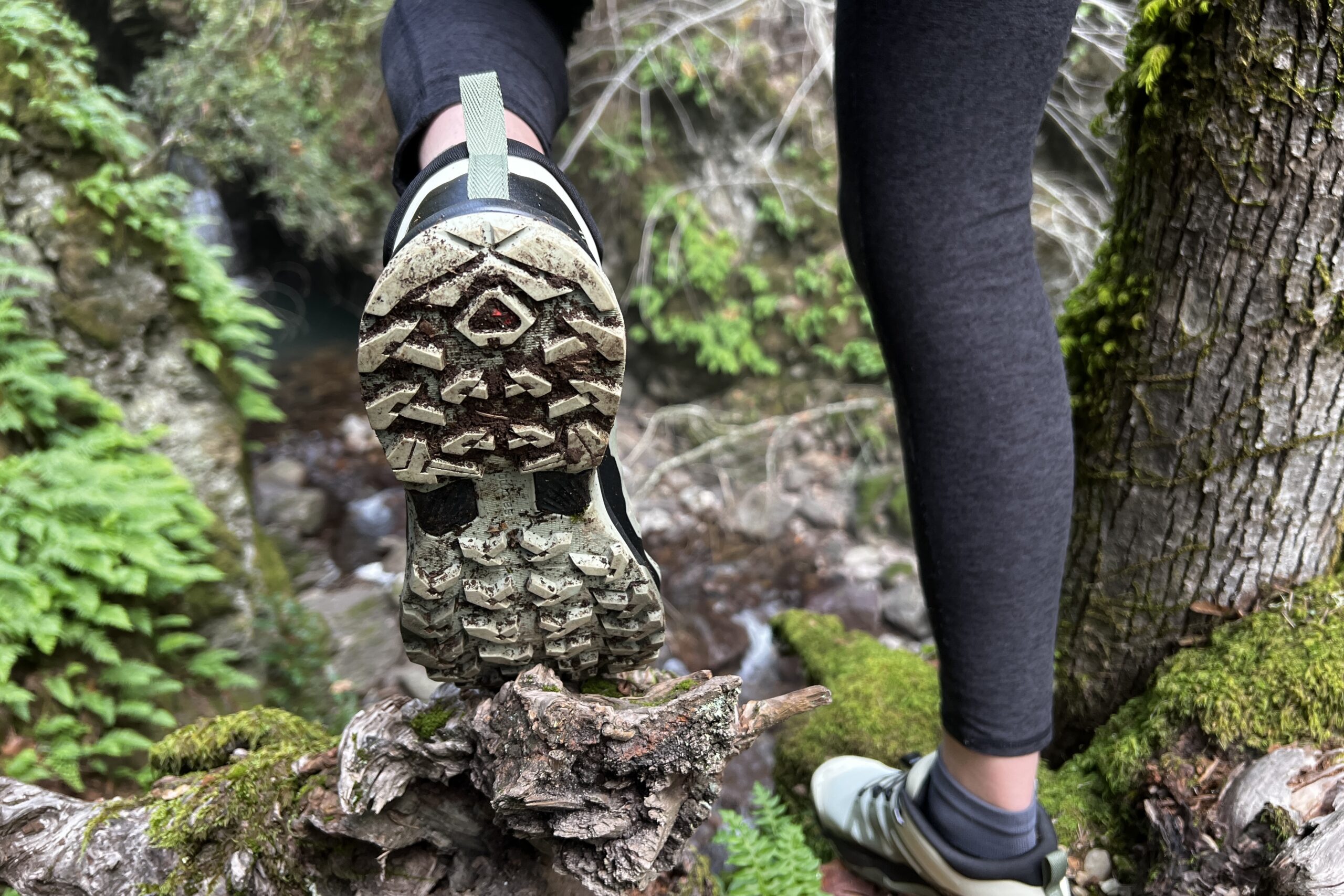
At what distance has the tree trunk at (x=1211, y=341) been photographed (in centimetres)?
130

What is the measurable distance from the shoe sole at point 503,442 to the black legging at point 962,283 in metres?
0.43

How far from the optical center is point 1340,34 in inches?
48.8

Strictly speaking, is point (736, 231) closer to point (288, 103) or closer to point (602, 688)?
point (288, 103)

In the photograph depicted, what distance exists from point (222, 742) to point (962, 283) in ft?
5.19

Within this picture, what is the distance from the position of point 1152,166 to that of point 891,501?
3.37 m

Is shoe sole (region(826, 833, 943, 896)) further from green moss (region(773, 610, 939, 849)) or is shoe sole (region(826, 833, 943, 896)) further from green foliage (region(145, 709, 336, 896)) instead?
green foliage (region(145, 709, 336, 896))

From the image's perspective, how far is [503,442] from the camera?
1039mm

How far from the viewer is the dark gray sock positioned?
1356mm

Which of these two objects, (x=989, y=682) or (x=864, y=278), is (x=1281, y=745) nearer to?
(x=989, y=682)

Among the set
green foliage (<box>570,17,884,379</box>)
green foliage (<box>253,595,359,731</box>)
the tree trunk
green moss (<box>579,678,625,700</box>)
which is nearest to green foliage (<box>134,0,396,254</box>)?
green foliage (<box>570,17,884,379</box>)

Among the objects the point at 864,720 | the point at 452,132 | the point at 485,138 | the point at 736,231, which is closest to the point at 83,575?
the point at 452,132

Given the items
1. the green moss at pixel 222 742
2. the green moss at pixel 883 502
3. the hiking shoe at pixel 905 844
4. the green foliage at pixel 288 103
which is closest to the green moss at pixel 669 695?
the hiking shoe at pixel 905 844

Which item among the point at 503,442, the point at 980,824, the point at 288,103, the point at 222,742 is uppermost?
the point at 288,103

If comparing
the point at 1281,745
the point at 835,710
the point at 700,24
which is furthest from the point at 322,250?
the point at 1281,745
